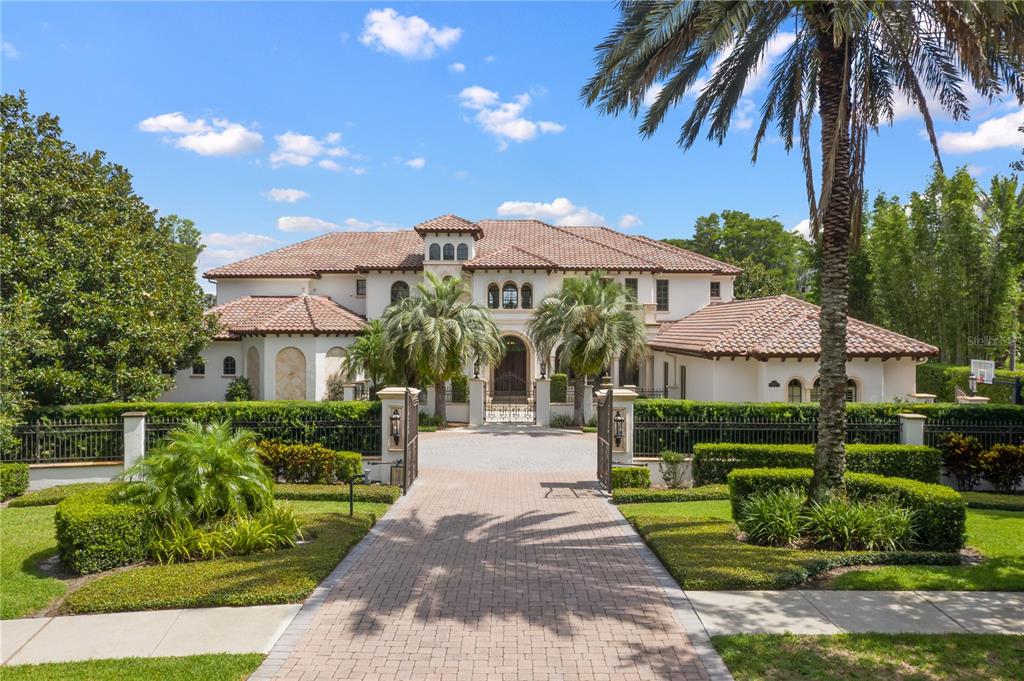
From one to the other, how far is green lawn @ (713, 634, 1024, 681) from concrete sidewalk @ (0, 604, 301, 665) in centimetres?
491

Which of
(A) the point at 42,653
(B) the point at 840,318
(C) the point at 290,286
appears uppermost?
(C) the point at 290,286

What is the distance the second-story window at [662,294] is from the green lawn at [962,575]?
2549 centimetres

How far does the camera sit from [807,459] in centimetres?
1425

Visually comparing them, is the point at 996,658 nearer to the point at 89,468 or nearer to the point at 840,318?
the point at 840,318

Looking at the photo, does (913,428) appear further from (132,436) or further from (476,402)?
(132,436)

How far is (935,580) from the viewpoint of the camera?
8406 mm

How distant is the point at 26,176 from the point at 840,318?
20.8 m

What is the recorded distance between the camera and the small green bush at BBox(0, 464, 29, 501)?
14.1 metres

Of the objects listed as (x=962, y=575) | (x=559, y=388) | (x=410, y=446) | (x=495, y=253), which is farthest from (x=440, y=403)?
(x=962, y=575)

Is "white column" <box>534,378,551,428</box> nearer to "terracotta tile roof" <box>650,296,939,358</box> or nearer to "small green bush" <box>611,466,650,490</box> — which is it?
"terracotta tile roof" <box>650,296,939,358</box>

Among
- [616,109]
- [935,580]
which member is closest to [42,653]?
[935,580]

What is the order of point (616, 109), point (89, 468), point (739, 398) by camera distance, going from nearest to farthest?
point (616, 109) < point (89, 468) < point (739, 398)

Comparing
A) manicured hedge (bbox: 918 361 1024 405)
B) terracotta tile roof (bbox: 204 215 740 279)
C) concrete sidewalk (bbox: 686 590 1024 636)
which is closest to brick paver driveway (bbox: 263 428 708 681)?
concrete sidewalk (bbox: 686 590 1024 636)

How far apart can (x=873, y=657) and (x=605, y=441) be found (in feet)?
30.9
